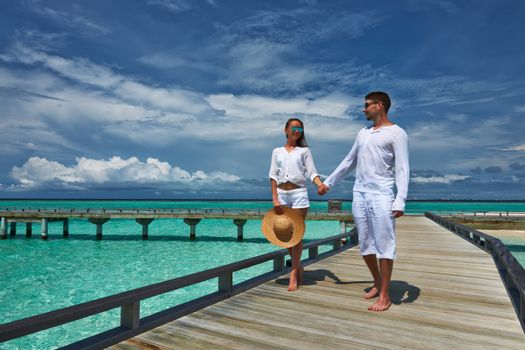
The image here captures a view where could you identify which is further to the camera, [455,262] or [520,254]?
[520,254]

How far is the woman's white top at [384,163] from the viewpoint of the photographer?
10.8 ft

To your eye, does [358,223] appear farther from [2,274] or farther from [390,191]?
[2,274]

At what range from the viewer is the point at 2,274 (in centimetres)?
1823

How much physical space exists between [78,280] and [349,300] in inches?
640

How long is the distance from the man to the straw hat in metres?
0.71

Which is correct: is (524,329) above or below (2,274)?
above

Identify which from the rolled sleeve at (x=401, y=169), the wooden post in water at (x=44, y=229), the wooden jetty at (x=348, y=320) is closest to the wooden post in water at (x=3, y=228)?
the wooden post in water at (x=44, y=229)

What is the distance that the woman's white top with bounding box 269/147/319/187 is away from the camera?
407cm

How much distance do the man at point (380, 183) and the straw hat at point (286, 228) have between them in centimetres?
71

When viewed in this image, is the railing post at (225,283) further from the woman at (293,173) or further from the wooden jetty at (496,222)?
the wooden jetty at (496,222)

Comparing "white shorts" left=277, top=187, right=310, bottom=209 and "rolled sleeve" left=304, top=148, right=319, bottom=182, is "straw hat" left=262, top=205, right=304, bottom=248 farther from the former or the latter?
"rolled sleeve" left=304, top=148, right=319, bottom=182

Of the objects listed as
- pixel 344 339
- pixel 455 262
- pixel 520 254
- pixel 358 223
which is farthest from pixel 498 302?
pixel 520 254

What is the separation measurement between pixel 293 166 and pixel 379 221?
1.20m

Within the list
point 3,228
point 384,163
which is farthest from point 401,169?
point 3,228
